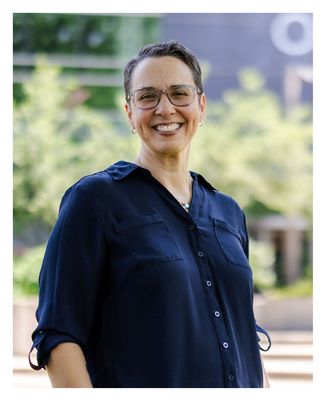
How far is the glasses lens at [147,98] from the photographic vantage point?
2.04m

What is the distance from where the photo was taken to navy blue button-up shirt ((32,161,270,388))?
1.89 m

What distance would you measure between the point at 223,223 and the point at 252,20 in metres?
17.3

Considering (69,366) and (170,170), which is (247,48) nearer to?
(170,170)

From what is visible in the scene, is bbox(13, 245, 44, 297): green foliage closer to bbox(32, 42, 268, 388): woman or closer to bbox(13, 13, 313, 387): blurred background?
→ bbox(13, 13, 313, 387): blurred background

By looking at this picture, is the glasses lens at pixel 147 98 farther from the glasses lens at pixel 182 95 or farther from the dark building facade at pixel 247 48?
the dark building facade at pixel 247 48

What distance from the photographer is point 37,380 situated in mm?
8289

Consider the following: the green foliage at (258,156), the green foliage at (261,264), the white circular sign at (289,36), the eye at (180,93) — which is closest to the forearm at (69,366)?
the eye at (180,93)

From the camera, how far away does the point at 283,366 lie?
9375 mm

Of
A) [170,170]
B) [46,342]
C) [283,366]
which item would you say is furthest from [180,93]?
[283,366]

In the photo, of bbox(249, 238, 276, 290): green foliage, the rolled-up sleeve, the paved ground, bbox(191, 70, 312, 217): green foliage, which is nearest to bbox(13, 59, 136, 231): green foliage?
bbox(191, 70, 312, 217): green foliage

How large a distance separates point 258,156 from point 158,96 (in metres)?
12.7

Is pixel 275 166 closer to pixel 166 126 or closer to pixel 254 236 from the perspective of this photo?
pixel 254 236

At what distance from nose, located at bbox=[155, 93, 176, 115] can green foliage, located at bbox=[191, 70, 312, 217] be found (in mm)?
12281

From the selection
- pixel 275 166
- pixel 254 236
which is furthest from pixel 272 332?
pixel 254 236
